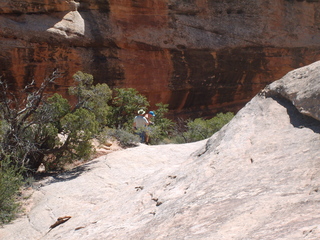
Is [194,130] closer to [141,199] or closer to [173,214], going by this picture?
[141,199]

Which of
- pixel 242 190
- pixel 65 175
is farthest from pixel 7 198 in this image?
pixel 242 190

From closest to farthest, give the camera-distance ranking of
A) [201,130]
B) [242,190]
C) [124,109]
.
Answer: [242,190] < [201,130] < [124,109]

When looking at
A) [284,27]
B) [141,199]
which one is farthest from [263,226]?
[284,27]

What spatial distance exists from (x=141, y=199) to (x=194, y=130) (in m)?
7.33

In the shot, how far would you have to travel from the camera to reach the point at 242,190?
2.93 metres

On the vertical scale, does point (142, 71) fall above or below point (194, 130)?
above

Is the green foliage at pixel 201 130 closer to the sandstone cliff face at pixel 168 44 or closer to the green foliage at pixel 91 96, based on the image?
the green foliage at pixel 91 96

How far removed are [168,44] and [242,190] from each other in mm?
13890

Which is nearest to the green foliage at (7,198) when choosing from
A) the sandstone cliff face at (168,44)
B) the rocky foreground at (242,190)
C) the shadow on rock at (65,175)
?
the rocky foreground at (242,190)

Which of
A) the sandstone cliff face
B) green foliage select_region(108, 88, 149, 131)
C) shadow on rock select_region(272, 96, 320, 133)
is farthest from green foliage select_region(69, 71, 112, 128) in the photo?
the sandstone cliff face

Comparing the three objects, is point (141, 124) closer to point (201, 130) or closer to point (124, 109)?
point (124, 109)

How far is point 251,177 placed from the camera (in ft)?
10.2

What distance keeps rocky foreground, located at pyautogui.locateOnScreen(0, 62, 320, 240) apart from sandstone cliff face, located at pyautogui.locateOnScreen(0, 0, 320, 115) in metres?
9.46

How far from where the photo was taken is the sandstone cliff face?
539 inches
